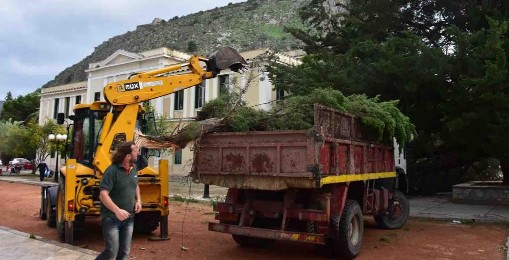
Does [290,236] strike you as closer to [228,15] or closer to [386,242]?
[386,242]

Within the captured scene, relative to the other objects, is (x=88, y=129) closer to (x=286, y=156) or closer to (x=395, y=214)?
(x=286, y=156)

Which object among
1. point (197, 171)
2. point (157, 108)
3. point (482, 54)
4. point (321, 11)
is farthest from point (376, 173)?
point (157, 108)

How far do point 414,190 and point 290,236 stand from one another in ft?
48.8

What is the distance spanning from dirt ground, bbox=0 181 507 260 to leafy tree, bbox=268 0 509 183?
3041 mm

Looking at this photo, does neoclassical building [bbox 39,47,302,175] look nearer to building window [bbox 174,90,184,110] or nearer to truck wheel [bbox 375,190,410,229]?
building window [bbox 174,90,184,110]

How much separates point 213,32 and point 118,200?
9449 centimetres

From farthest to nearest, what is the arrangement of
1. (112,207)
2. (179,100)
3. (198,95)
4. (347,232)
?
(179,100) → (198,95) → (347,232) → (112,207)

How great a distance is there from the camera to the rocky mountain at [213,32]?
297 feet

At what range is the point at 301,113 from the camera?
296 inches

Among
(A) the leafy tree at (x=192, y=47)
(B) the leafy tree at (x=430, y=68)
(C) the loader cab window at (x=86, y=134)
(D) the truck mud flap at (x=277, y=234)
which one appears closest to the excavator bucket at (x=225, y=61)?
(C) the loader cab window at (x=86, y=134)

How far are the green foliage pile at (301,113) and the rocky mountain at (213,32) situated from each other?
75.0 metres

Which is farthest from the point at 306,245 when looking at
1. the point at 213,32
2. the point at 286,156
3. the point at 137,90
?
the point at 213,32

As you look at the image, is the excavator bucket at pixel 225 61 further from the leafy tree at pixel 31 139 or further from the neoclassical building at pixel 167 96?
the leafy tree at pixel 31 139

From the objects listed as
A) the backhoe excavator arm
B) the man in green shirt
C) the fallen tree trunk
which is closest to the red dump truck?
the fallen tree trunk
